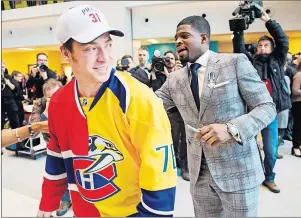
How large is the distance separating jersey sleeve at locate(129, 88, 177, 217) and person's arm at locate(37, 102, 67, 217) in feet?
0.79

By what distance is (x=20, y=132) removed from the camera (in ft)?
2.21

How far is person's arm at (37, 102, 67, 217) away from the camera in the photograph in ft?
2.11

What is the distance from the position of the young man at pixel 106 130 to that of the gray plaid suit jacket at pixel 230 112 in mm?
244

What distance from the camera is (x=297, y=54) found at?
704 mm

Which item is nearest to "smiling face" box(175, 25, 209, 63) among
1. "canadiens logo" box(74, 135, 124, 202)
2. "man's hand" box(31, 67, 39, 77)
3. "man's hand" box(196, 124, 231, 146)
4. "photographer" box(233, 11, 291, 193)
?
"photographer" box(233, 11, 291, 193)

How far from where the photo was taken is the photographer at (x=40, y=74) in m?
0.80

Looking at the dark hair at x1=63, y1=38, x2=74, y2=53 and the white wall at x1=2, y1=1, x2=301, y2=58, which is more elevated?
the white wall at x1=2, y1=1, x2=301, y2=58

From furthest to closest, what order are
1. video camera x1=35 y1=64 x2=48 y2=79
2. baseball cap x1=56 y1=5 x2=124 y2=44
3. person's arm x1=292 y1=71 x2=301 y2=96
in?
1. video camera x1=35 y1=64 x2=48 y2=79
2. person's arm x1=292 y1=71 x2=301 y2=96
3. baseball cap x1=56 y1=5 x2=124 y2=44

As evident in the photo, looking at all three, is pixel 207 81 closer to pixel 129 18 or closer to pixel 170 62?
pixel 170 62

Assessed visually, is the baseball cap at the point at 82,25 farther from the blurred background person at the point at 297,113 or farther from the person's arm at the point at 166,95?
the blurred background person at the point at 297,113

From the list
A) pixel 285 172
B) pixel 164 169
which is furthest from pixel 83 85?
pixel 285 172

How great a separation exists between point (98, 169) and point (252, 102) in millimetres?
409

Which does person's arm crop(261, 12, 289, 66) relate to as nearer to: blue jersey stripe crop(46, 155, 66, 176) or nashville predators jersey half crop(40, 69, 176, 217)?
nashville predators jersey half crop(40, 69, 176, 217)

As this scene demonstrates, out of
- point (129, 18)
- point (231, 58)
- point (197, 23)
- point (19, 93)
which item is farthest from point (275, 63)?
point (19, 93)
